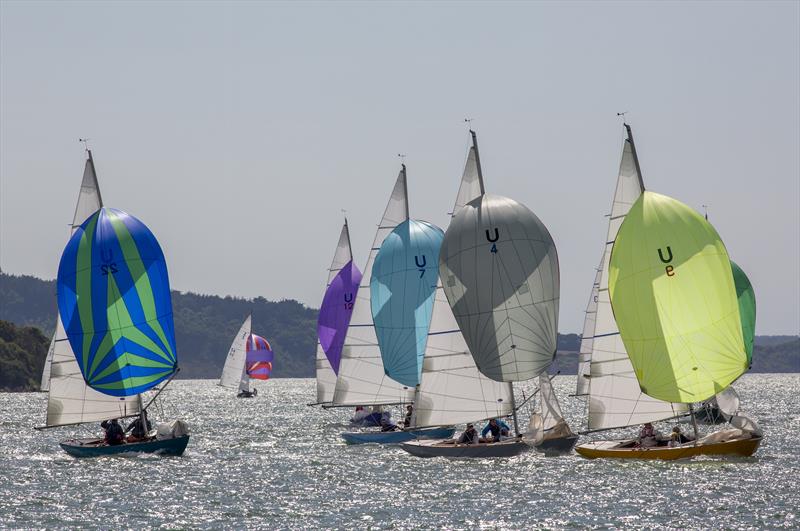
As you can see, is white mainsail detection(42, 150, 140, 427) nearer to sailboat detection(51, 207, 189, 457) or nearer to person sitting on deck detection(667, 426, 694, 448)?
sailboat detection(51, 207, 189, 457)

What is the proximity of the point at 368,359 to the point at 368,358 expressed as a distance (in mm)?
52

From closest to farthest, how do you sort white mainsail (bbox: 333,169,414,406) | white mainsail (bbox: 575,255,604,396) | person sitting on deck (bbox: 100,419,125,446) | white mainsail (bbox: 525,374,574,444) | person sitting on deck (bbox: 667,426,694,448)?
person sitting on deck (bbox: 667,426,694,448), white mainsail (bbox: 525,374,574,444), person sitting on deck (bbox: 100,419,125,446), white mainsail (bbox: 333,169,414,406), white mainsail (bbox: 575,255,604,396)

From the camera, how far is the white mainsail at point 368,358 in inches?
2362

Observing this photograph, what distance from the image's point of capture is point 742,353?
1722 inches

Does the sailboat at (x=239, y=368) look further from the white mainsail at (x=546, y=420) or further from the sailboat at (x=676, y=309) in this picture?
the sailboat at (x=676, y=309)

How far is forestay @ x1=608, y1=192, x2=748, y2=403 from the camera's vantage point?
4353cm

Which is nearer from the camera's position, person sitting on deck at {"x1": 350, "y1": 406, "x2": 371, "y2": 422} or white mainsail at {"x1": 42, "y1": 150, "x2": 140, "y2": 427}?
white mainsail at {"x1": 42, "y1": 150, "x2": 140, "y2": 427}

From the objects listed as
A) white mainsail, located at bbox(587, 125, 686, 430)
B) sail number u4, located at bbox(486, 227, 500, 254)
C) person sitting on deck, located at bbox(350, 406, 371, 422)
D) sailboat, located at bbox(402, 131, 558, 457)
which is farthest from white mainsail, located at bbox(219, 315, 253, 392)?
white mainsail, located at bbox(587, 125, 686, 430)

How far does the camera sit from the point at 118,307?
158ft

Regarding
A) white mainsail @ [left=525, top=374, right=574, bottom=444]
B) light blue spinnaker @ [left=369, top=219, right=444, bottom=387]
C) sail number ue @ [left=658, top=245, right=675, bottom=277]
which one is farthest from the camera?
light blue spinnaker @ [left=369, top=219, right=444, bottom=387]

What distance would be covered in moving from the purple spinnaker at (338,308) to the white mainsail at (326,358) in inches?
35.9

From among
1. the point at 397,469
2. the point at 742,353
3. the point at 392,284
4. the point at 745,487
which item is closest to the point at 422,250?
the point at 392,284

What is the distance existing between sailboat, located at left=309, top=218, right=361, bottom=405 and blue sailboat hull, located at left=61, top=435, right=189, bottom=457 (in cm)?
1822

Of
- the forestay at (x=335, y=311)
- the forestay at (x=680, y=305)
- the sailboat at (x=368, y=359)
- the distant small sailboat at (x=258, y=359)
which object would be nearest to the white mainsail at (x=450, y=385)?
the forestay at (x=680, y=305)
